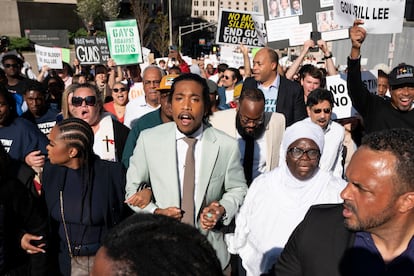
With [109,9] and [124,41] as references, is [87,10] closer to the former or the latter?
[109,9]

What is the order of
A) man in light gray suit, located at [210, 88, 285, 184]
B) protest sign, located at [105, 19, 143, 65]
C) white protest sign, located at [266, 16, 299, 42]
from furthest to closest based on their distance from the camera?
protest sign, located at [105, 19, 143, 65] → white protest sign, located at [266, 16, 299, 42] → man in light gray suit, located at [210, 88, 285, 184]

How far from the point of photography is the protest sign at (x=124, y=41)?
26.8 ft

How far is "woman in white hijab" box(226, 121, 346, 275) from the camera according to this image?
2.63 m

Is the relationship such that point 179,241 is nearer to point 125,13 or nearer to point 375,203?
point 375,203

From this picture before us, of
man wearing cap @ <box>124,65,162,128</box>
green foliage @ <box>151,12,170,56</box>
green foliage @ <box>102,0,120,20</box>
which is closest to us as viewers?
man wearing cap @ <box>124,65,162,128</box>

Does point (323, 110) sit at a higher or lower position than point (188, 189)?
higher

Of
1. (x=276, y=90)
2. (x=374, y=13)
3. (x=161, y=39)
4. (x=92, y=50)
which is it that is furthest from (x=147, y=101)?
(x=161, y=39)

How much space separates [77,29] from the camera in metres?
31.3

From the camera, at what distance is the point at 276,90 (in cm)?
496

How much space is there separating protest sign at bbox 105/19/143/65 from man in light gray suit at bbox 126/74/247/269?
18.6 feet

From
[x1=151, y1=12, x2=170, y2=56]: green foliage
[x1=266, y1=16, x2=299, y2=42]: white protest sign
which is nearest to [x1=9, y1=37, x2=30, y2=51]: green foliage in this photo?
[x1=266, y1=16, x2=299, y2=42]: white protest sign

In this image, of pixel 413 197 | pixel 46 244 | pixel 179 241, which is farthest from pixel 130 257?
pixel 46 244

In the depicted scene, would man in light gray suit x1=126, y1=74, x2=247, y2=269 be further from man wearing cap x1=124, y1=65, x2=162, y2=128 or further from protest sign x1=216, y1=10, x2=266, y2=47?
protest sign x1=216, y1=10, x2=266, y2=47

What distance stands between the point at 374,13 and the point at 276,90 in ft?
4.99
